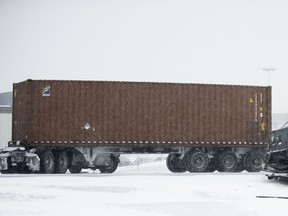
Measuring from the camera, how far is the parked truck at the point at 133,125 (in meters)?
21.6

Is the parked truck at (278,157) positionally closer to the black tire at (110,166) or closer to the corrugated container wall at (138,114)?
the corrugated container wall at (138,114)

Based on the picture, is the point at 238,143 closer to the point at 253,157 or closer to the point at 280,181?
the point at 253,157

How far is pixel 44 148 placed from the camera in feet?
70.7

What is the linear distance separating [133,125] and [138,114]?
516mm

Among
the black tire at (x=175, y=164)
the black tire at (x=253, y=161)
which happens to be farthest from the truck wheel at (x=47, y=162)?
the black tire at (x=253, y=161)

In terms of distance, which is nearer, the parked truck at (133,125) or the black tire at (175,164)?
the parked truck at (133,125)

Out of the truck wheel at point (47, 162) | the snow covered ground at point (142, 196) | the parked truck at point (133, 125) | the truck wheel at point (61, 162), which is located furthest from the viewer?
the parked truck at point (133, 125)

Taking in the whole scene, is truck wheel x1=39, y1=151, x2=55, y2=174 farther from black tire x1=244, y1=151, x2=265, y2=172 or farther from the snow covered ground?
black tire x1=244, y1=151, x2=265, y2=172

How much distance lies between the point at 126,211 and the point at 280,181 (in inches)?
331

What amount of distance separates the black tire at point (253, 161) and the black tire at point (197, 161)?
1871mm

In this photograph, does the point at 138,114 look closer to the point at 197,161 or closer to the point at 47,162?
the point at 197,161

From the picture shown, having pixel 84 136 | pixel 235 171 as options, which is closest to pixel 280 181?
pixel 235 171

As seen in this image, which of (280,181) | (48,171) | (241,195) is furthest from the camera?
(48,171)

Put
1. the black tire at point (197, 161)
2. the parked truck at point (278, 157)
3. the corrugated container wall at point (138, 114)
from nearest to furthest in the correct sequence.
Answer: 1. the parked truck at point (278, 157)
2. the corrugated container wall at point (138, 114)
3. the black tire at point (197, 161)
